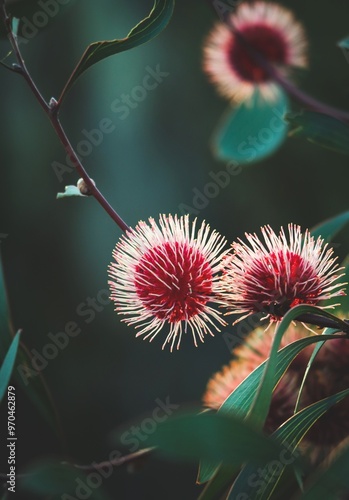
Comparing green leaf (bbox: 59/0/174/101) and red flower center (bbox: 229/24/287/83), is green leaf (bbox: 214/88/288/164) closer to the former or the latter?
red flower center (bbox: 229/24/287/83)

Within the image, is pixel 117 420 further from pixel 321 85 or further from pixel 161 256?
pixel 161 256

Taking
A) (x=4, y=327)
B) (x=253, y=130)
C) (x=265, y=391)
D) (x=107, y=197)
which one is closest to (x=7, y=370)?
(x=4, y=327)

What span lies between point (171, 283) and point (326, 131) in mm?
238

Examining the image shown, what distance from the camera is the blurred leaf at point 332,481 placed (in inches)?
14.7

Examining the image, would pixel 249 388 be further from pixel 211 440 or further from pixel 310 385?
pixel 211 440

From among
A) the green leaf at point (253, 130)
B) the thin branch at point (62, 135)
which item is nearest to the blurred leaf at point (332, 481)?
the thin branch at point (62, 135)

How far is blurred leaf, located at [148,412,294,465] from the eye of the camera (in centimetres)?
35

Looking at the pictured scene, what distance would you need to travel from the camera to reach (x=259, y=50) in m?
1.05

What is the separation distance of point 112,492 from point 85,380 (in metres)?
0.41

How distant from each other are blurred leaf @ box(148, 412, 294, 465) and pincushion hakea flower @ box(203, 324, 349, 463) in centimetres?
31

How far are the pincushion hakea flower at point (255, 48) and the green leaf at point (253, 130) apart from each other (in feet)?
0.06

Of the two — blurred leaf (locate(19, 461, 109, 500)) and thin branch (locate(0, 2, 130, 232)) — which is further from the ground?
thin branch (locate(0, 2, 130, 232))

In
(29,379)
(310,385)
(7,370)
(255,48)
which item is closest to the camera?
(7,370)

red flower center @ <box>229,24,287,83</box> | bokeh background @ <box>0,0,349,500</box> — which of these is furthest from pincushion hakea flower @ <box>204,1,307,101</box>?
bokeh background @ <box>0,0,349,500</box>
